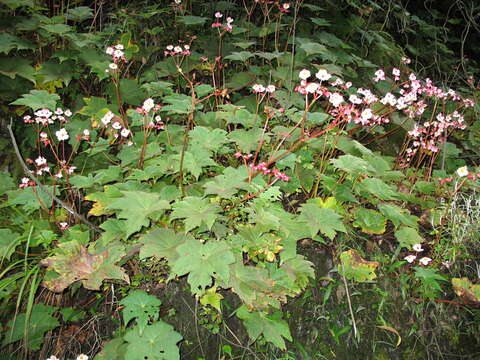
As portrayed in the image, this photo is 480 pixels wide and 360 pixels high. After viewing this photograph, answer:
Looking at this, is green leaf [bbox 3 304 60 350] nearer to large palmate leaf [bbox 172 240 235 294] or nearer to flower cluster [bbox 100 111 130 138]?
large palmate leaf [bbox 172 240 235 294]

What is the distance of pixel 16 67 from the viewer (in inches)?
98.9

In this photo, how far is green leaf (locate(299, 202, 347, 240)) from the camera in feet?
5.55

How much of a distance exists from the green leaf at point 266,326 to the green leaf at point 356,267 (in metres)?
0.43

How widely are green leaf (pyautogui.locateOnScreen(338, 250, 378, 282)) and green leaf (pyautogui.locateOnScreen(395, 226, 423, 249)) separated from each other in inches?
7.7

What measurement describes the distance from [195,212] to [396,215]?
109cm

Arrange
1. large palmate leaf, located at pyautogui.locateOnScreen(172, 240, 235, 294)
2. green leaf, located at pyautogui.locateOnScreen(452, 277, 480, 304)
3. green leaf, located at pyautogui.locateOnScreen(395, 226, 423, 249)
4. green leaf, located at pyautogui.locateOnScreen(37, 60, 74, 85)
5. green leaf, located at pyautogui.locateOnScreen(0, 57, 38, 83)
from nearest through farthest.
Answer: large palmate leaf, located at pyautogui.locateOnScreen(172, 240, 235, 294) < green leaf, located at pyautogui.locateOnScreen(452, 277, 480, 304) < green leaf, located at pyautogui.locateOnScreen(395, 226, 423, 249) < green leaf, located at pyautogui.locateOnScreen(0, 57, 38, 83) < green leaf, located at pyautogui.locateOnScreen(37, 60, 74, 85)

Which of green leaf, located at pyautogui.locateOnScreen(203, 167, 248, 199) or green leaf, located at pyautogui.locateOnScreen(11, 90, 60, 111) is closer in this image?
green leaf, located at pyautogui.locateOnScreen(203, 167, 248, 199)

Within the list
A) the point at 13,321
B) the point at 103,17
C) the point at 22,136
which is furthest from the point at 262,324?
the point at 103,17

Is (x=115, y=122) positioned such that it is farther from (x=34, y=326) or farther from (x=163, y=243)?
(x=34, y=326)

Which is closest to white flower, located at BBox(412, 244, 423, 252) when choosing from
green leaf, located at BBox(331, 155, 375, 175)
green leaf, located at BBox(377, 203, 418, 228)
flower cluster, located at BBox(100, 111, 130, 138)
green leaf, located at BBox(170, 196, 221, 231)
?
green leaf, located at BBox(377, 203, 418, 228)

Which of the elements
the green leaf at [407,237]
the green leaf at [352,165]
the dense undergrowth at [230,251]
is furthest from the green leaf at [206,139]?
the green leaf at [407,237]

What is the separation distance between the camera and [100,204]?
1.86 m

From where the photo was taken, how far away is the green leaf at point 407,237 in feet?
6.34

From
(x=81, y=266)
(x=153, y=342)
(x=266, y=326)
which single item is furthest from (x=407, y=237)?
(x=81, y=266)
